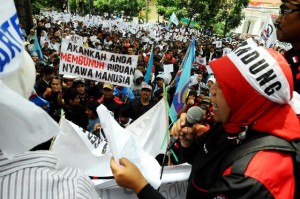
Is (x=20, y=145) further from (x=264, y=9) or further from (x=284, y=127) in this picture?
(x=264, y=9)

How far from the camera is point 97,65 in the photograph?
5340mm

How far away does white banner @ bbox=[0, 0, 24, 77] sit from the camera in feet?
2.77

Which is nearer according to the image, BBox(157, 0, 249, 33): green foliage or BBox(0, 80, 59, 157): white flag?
BBox(0, 80, 59, 157): white flag

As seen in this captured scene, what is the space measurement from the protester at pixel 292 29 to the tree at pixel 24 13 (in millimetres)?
15778

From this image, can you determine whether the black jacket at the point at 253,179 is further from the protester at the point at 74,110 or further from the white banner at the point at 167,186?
the protester at the point at 74,110

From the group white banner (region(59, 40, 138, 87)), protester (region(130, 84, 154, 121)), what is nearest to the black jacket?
white banner (region(59, 40, 138, 87))

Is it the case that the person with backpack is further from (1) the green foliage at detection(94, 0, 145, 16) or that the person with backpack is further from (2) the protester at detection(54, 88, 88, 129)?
(1) the green foliage at detection(94, 0, 145, 16)

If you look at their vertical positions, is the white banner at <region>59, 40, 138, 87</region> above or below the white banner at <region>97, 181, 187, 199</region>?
below

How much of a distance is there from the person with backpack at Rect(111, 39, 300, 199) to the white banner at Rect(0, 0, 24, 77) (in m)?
0.79

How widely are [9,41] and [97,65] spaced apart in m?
4.51

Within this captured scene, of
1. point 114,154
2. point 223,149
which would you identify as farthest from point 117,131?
point 223,149

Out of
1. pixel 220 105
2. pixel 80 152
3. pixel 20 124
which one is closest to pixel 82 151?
pixel 80 152

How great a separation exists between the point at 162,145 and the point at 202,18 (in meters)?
36.3

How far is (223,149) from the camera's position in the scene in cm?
160
